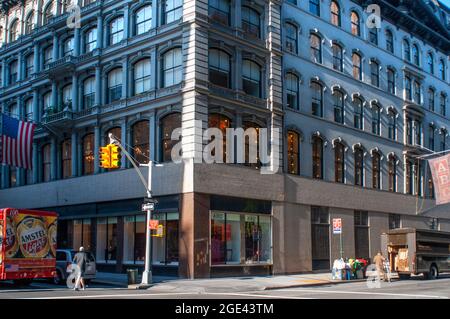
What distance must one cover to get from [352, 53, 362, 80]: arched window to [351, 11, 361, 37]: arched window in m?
1.78

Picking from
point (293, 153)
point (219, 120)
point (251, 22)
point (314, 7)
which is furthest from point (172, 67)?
point (314, 7)

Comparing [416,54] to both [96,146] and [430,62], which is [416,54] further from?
[96,146]

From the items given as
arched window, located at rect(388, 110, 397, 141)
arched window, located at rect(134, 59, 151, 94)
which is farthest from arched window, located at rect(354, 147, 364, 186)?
arched window, located at rect(134, 59, 151, 94)

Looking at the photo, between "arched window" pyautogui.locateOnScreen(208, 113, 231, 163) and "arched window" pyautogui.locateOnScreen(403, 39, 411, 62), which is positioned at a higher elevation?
"arched window" pyautogui.locateOnScreen(403, 39, 411, 62)

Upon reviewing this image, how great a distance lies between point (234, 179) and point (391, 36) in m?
23.8

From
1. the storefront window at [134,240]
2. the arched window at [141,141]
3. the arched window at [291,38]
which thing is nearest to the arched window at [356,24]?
the arched window at [291,38]

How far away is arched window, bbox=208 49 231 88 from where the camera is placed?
3412cm

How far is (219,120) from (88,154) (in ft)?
34.4

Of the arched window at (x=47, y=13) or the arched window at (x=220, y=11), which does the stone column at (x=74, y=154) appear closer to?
the arched window at (x=47, y=13)

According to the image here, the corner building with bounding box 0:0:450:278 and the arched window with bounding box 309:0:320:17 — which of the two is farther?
the arched window with bounding box 309:0:320:17

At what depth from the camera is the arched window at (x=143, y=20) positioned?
120 feet

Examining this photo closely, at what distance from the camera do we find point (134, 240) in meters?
35.6

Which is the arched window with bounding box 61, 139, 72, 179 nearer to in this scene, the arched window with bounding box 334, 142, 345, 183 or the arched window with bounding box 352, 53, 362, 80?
the arched window with bounding box 334, 142, 345, 183

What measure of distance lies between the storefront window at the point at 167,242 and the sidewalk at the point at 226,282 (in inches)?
49.5
